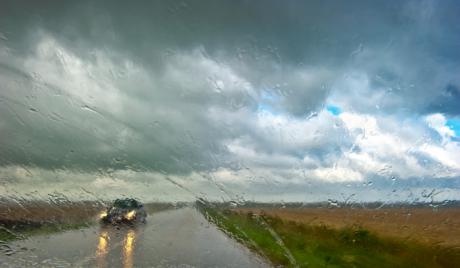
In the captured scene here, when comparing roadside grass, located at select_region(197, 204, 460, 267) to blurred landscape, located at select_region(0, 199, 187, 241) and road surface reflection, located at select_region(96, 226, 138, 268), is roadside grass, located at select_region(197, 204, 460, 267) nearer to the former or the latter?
blurred landscape, located at select_region(0, 199, 187, 241)

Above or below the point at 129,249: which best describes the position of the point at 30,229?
below

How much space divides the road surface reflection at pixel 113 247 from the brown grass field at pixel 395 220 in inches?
206

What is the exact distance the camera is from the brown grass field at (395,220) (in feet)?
33.8

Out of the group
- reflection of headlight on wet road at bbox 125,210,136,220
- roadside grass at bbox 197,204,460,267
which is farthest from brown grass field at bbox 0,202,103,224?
reflection of headlight on wet road at bbox 125,210,136,220

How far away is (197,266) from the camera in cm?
1475

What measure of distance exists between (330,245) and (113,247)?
8.46m

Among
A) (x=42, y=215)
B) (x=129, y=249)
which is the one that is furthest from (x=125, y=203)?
(x=42, y=215)

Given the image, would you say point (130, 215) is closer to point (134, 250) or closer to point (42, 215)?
point (134, 250)

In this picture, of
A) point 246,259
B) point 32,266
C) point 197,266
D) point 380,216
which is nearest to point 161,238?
point 246,259

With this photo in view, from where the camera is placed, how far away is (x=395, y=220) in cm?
1079

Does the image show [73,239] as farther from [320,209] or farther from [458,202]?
[458,202]

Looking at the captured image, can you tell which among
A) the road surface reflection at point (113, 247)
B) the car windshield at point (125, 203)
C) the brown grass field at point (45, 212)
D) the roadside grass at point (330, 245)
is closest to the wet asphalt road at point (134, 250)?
the road surface reflection at point (113, 247)

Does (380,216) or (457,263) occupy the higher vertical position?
(380,216)

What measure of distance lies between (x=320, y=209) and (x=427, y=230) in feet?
6.65
